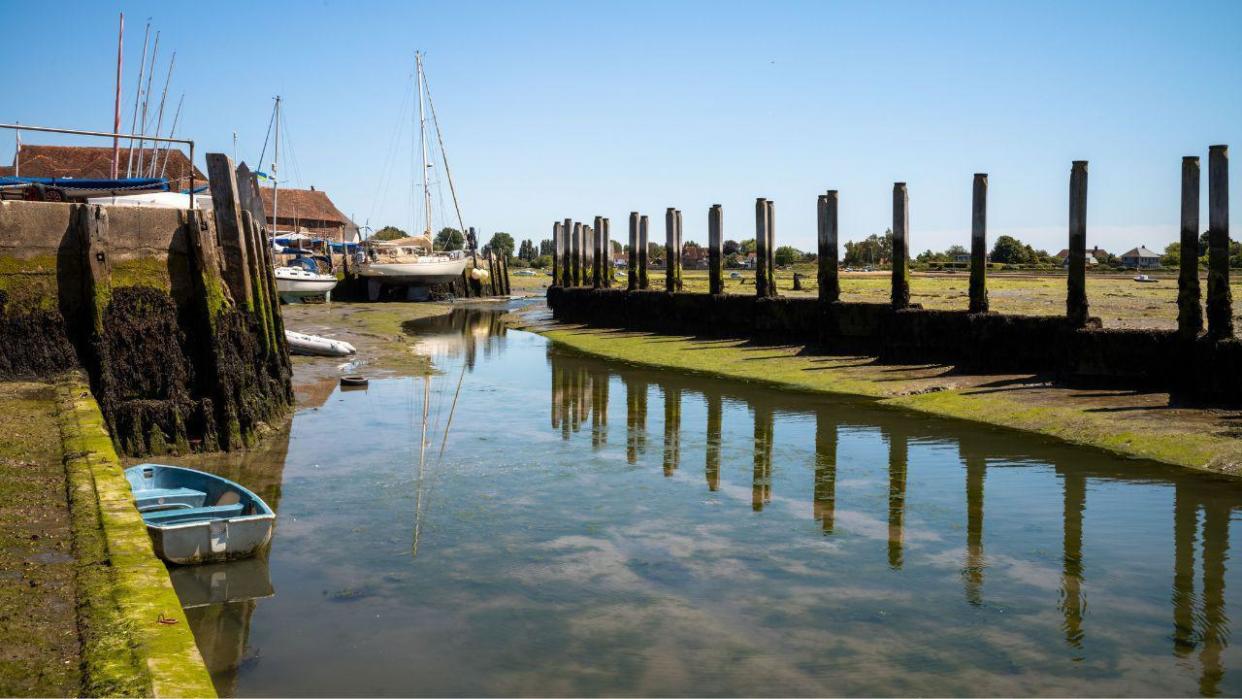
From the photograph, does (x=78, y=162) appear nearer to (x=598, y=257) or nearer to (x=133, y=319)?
(x=598, y=257)

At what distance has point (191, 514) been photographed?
29.8ft

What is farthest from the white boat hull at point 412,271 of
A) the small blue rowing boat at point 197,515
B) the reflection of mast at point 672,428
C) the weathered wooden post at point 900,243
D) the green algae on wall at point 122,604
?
the green algae on wall at point 122,604

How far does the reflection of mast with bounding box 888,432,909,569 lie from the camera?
954cm

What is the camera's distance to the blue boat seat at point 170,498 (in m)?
9.32

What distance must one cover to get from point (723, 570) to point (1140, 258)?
93.5 metres

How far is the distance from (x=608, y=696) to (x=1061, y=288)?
3636 centimetres

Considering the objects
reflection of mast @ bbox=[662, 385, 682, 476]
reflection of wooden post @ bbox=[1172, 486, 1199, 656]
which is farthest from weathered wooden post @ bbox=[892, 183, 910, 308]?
reflection of wooden post @ bbox=[1172, 486, 1199, 656]

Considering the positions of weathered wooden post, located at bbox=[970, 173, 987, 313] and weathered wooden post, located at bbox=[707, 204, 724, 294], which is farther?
weathered wooden post, located at bbox=[707, 204, 724, 294]

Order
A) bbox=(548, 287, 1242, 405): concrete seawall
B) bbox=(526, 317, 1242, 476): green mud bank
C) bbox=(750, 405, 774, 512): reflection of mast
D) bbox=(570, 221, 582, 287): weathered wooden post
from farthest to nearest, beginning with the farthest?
bbox=(570, 221, 582, 287): weathered wooden post < bbox=(548, 287, 1242, 405): concrete seawall < bbox=(526, 317, 1242, 476): green mud bank < bbox=(750, 405, 774, 512): reflection of mast

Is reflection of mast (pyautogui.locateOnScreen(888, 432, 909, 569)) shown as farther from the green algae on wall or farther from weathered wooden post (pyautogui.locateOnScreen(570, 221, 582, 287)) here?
weathered wooden post (pyautogui.locateOnScreen(570, 221, 582, 287))

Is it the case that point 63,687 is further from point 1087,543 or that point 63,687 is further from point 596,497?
point 1087,543

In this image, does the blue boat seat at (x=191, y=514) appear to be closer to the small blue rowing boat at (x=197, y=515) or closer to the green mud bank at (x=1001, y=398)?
the small blue rowing boat at (x=197, y=515)

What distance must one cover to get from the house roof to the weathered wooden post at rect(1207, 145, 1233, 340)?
71678 mm

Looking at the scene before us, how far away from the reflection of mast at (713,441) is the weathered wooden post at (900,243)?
4863 mm
